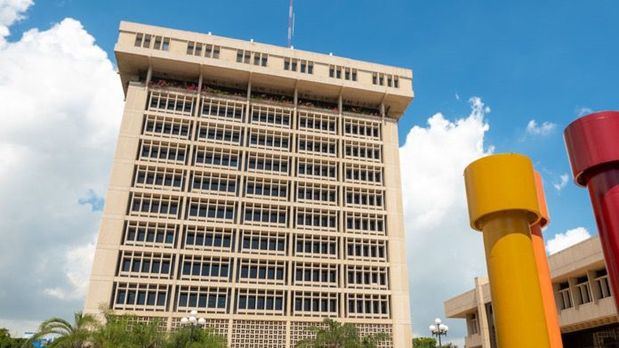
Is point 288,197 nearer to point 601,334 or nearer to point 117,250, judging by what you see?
point 117,250

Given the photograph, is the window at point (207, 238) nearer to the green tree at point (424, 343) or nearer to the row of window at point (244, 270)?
the row of window at point (244, 270)

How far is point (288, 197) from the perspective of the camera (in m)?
54.9

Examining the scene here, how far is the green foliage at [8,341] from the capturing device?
64300mm

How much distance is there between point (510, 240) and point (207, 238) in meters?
44.0

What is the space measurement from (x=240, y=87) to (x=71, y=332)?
34.3 m

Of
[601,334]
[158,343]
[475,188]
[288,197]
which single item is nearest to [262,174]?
[288,197]

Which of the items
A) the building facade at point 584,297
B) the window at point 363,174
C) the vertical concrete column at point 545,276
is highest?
the window at point 363,174

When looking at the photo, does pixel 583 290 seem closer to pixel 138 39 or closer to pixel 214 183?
pixel 214 183

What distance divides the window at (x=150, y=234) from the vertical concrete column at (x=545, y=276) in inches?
1664

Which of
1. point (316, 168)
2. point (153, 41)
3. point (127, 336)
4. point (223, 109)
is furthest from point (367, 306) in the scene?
point (153, 41)

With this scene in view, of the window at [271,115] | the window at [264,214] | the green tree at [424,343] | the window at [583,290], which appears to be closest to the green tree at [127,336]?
the window at [264,214]

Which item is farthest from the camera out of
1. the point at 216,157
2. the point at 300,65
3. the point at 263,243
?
A: the point at 300,65

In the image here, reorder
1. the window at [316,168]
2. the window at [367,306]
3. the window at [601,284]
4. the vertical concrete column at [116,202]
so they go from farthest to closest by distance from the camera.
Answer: the window at [316,168] < the window at [367,306] < the vertical concrete column at [116,202] < the window at [601,284]

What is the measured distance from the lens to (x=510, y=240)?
9648 millimetres
